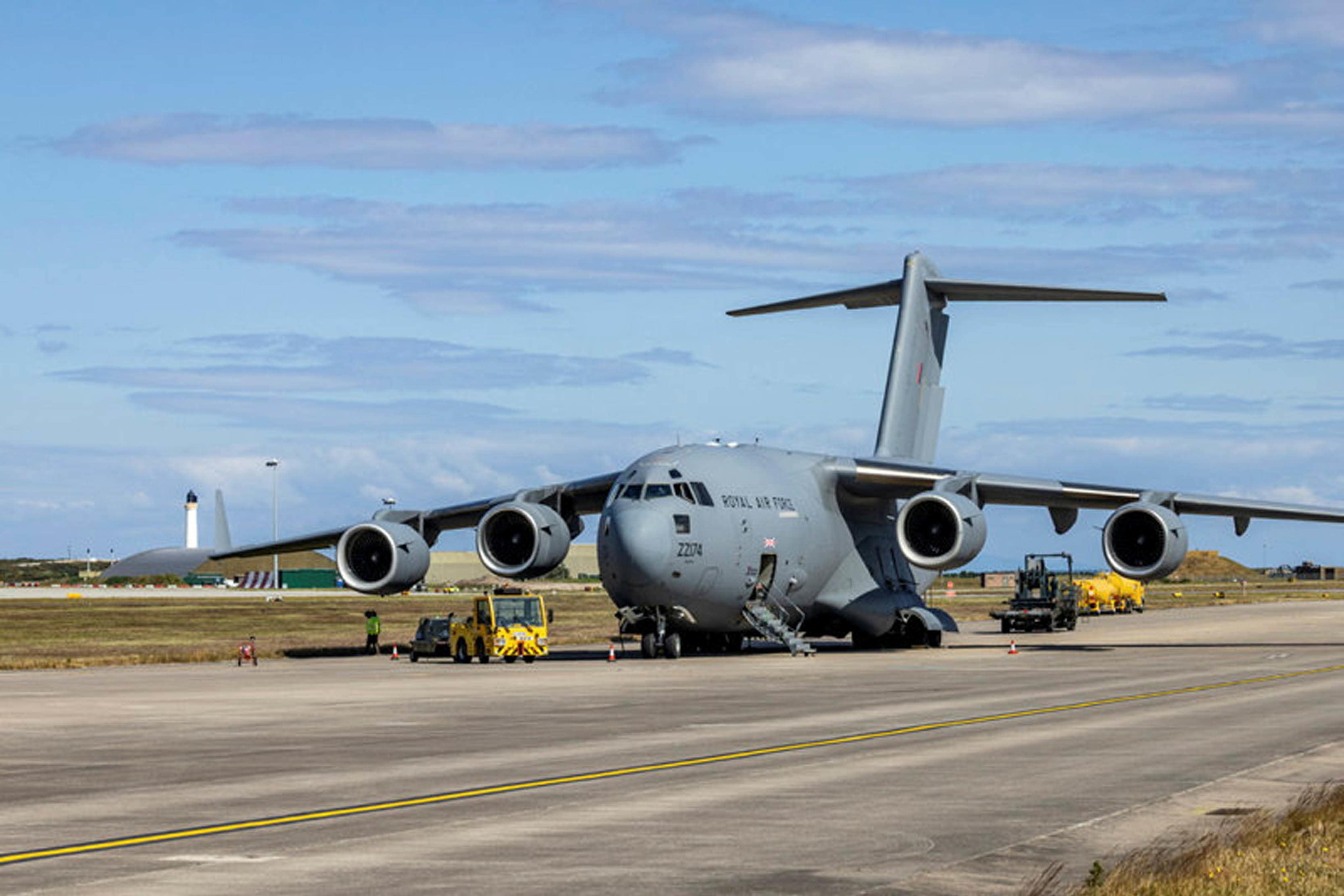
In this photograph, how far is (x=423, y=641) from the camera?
4956 centimetres

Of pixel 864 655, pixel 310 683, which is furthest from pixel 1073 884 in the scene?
pixel 864 655

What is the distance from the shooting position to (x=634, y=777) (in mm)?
18609

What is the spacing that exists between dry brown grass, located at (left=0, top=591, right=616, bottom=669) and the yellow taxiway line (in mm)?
27275

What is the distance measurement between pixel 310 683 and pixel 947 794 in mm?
22185

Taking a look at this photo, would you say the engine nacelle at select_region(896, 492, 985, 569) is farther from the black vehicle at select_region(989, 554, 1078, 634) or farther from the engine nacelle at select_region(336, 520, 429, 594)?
the black vehicle at select_region(989, 554, 1078, 634)

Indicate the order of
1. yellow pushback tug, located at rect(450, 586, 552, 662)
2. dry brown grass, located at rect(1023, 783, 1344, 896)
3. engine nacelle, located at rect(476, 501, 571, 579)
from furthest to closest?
yellow pushback tug, located at rect(450, 586, 552, 662) → engine nacelle, located at rect(476, 501, 571, 579) → dry brown grass, located at rect(1023, 783, 1344, 896)

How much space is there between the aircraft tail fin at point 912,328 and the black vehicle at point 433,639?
12.2 metres

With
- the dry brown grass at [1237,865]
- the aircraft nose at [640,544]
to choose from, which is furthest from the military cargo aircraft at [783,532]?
the dry brown grass at [1237,865]

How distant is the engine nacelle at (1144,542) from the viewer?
45000 millimetres

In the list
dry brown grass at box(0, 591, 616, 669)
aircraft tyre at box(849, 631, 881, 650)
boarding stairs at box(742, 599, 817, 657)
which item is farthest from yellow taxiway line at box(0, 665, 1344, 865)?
dry brown grass at box(0, 591, 616, 669)

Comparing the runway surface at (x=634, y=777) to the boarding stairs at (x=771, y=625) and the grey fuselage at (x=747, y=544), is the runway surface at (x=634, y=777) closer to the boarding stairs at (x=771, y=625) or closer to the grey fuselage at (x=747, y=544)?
the grey fuselage at (x=747, y=544)

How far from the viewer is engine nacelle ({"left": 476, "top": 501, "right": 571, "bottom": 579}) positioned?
1826 inches

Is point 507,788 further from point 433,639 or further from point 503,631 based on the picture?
point 433,639

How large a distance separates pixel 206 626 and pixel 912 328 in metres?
34.6
